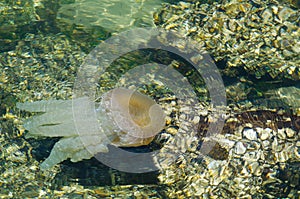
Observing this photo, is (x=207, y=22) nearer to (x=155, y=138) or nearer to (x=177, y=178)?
(x=155, y=138)

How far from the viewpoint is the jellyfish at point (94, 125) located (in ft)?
9.85

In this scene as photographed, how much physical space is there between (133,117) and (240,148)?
87 centimetres

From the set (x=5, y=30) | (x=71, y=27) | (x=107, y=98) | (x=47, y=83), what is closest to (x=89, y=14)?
(x=71, y=27)

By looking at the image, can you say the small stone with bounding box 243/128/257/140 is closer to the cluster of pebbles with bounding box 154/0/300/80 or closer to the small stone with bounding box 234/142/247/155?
the small stone with bounding box 234/142/247/155

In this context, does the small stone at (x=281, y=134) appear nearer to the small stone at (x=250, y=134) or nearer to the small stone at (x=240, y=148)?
the small stone at (x=250, y=134)

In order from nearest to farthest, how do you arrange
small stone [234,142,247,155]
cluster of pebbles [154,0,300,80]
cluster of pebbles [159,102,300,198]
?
cluster of pebbles [159,102,300,198]
small stone [234,142,247,155]
cluster of pebbles [154,0,300,80]

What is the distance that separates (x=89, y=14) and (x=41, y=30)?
59 centimetres

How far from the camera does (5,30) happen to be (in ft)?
14.0

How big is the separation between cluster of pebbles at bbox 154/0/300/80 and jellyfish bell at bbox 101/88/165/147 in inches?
39.0

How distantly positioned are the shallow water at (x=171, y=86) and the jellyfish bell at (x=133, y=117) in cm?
9

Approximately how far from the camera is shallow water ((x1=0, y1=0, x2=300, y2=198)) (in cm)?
296

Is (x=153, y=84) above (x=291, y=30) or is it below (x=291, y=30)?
below

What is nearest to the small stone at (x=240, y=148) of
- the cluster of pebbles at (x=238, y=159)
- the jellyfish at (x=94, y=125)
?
the cluster of pebbles at (x=238, y=159)

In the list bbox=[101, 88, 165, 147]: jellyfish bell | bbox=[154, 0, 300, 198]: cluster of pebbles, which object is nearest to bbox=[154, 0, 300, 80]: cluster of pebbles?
bbox=[154, 0, 300, 198]: cluster of pebbles
